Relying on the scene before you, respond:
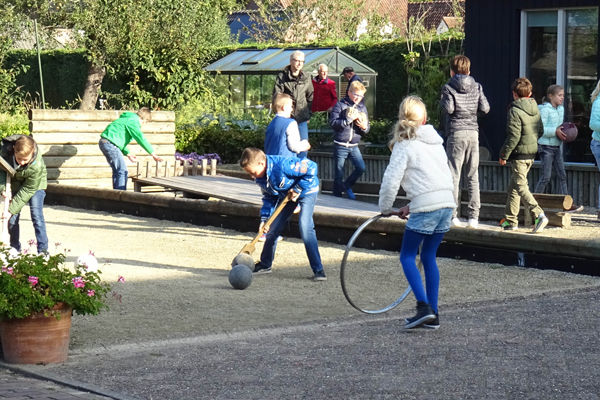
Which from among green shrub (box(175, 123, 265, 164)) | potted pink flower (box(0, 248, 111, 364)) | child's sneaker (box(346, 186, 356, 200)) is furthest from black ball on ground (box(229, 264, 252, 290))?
green shrub (box(175, 123, 265, 164))

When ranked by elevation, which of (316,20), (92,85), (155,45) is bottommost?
(92,85)

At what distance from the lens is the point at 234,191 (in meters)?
15.1

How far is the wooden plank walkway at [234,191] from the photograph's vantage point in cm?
1352

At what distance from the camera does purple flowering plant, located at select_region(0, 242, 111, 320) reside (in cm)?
650

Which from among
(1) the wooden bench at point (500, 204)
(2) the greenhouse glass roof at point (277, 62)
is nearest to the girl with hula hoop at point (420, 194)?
(1) the wooden bench at point (500, 204)

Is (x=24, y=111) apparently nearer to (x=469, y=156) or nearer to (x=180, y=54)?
(x=180, y=54)

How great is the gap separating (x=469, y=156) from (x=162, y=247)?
342 cm

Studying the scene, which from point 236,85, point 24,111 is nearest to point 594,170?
point 236,85

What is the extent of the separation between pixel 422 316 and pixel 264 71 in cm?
1773

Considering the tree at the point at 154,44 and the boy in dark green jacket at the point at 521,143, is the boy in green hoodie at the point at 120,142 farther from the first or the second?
the tree at the point at 154,44

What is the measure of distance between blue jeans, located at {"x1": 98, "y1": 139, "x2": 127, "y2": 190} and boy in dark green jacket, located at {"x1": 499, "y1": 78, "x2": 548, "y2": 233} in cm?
642

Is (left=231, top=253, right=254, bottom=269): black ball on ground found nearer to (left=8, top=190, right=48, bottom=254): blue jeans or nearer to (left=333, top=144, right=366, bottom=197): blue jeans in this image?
(left=8, top=190, right=48, bottom=254): blue jeans

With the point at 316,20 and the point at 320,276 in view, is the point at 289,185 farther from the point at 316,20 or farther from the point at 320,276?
the point at 316,20

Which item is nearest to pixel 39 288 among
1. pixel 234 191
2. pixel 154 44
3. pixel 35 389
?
pixel 35 389
